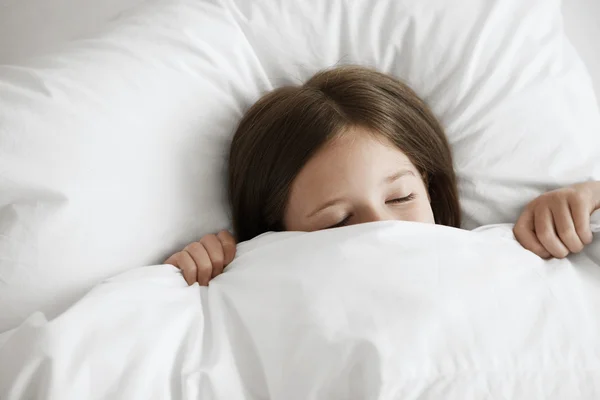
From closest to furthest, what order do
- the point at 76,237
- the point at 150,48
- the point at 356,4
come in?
→ the point at 76,237 < the point at 150,48 < the point at 356,4

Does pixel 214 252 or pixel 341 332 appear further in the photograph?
pixel 214 252

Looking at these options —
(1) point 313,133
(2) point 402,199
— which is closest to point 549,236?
(2) point 402,199

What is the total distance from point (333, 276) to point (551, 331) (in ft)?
0.79

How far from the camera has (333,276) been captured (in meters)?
0.71

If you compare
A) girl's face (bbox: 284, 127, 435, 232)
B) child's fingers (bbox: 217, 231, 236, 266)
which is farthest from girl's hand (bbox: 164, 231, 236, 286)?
girl's face (bbox: 284, 127, 435, 232)

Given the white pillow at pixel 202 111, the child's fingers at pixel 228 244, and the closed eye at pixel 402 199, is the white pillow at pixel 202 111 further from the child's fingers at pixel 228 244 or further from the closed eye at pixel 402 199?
the closed eye at pixel 402 199

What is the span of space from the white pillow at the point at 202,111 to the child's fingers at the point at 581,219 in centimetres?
10

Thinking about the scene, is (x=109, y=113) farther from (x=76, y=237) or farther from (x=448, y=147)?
(x=448, y=147)

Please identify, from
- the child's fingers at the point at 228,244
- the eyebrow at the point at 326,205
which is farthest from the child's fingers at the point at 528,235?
the child's fingers at the point at 228,244

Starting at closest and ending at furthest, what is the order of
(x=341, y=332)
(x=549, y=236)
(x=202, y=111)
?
(x=341, y=332), (x=549, y=236), (x=202, y=111)

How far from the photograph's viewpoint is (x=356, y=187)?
877 millimetres

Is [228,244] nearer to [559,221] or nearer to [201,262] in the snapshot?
[201,262]

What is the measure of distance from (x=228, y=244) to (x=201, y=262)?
66mm

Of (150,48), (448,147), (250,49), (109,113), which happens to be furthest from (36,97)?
(448,147)
